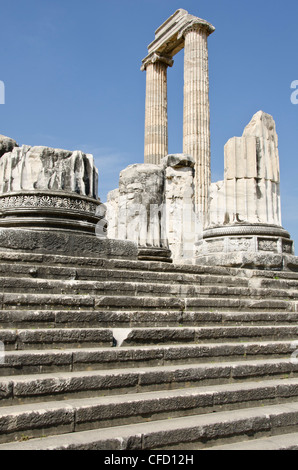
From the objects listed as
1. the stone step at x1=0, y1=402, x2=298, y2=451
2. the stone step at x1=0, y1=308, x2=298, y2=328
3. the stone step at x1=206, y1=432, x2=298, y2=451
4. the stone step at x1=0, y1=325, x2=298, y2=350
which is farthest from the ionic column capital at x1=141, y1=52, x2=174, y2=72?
the stone step at x1=206, y1=432, x2=298, y2=451

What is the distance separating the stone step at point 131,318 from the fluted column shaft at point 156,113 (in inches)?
688

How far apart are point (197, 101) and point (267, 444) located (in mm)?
18622

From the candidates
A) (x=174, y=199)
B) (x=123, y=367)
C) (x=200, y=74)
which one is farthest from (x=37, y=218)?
(x=200, y=74)

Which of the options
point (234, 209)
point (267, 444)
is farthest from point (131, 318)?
point (234, 209)

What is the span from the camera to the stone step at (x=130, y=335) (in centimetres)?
378

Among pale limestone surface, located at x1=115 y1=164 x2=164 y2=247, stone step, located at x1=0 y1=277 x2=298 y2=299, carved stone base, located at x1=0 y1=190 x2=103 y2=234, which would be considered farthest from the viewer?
pale limestone surface, located at x1=115 y1=164 x2=164 y2=247

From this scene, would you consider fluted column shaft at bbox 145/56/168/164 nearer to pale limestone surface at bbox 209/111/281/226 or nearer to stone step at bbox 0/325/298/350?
pale limestone surface at bbox 209/111/281/226

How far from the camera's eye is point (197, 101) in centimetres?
2048

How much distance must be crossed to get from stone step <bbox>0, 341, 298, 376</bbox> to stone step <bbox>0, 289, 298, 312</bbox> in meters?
0.70

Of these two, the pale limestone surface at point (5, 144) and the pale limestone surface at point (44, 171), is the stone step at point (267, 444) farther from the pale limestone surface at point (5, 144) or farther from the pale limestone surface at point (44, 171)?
the pale limestone surface at point (5, 144)

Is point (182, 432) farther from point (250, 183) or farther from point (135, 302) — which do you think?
point (250, 183)

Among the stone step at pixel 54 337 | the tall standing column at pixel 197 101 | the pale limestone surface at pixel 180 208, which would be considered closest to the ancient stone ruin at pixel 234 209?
the pale limestone surface at pixel 180 208

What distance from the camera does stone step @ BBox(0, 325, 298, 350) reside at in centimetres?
378

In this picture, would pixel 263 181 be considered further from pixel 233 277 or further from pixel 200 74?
pixel 200 74
